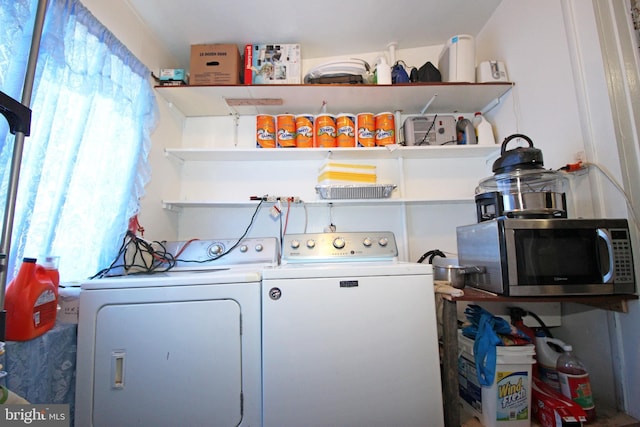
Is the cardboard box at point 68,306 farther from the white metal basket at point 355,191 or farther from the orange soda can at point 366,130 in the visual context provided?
the orange soda can at point 366,130

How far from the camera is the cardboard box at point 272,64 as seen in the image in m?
1.70

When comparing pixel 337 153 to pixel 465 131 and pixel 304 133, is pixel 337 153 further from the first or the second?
pixel 465 131

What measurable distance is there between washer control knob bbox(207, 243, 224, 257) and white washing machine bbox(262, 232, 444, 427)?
0.63 meters

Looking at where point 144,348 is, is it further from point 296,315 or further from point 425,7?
point 425,7

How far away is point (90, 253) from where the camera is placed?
117 centimetres

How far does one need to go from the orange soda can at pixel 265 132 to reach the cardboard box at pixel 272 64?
0.25 metres

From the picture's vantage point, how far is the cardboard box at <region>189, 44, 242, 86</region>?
1674 mm

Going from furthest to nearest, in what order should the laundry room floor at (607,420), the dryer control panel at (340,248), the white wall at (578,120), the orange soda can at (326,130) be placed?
the orange soda can at (326,130) < the dryer control panel at (340,248) < the white wall at (578,120) < the laundry room floor at (607,420)

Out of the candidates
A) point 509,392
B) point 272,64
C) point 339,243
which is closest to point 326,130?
point 272,64

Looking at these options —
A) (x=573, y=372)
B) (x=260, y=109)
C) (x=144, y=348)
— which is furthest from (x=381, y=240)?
(x=260, y=109)

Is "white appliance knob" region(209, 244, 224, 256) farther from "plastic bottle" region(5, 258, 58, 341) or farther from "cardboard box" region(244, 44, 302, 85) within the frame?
"cardboard box" region(244, 44, 302, 85)

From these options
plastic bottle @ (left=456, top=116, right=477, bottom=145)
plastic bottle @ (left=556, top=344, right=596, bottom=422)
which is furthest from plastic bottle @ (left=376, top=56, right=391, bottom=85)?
plastic bottle @ (left=556, top=344, right=596, bottom=422)

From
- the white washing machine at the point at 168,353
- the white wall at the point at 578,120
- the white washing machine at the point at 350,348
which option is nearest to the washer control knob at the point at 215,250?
the white washing machine at the point at 168,353

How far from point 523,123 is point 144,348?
236 centimetres
